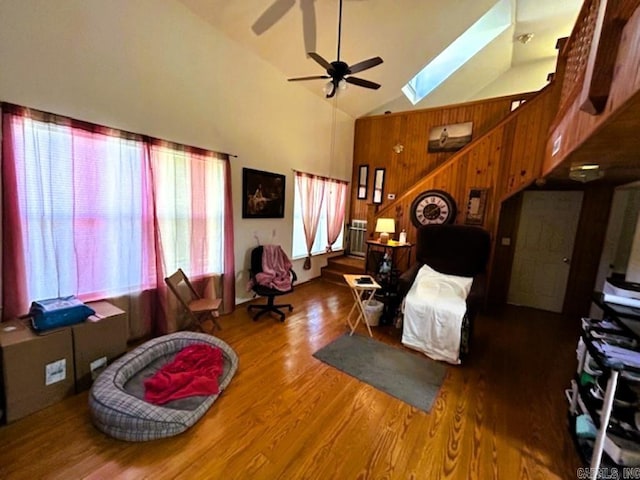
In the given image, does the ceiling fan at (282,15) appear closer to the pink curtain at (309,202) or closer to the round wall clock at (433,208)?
the pink curtain at (309,202)

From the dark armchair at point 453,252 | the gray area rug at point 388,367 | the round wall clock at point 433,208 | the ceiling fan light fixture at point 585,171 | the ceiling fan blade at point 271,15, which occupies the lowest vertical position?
the gray area rug at point 388,367

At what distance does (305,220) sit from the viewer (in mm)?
4840

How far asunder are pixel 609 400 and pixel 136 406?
269cm

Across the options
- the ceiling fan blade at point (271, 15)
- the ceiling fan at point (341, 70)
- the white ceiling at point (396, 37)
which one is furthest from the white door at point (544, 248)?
the ceiling fan blade at point (271, 15)

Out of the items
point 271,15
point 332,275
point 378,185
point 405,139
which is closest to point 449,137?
point 405,139

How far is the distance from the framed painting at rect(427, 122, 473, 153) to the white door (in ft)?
4.88

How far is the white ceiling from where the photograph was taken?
3154 millimetres

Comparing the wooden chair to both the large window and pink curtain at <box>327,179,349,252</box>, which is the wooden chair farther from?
pink curtain at <box>327,179,349,252</box>

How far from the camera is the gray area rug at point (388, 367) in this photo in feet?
7.31

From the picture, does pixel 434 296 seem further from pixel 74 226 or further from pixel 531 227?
pixel 74 226

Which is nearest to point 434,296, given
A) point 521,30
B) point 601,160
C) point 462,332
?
point 462,332

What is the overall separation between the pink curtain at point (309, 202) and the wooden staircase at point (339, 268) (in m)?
0.56

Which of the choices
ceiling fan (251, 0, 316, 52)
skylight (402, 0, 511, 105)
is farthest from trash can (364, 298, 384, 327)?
skylight (402, 0, 511, 105)

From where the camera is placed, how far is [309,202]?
16.1 feet
